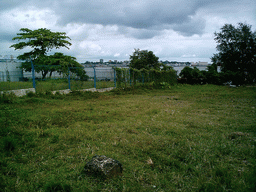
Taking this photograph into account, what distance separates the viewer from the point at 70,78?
13086mm

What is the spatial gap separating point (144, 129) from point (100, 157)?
196 cm

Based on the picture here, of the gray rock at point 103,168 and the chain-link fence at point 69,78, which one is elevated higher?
the chain-link fence at point 69,78

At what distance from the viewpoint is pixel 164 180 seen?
92.4 inches

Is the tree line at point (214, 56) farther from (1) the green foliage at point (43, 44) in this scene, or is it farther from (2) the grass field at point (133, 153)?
(2) the grass field at point (133, 153)

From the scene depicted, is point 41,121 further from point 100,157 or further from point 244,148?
point 244,148

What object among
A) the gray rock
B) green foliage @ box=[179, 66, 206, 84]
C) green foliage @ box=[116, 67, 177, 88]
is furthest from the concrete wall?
green foliage @ box=[179, 66, 206, 84]

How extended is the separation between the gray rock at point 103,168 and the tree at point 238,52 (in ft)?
91.1

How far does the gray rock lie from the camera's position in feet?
7.86

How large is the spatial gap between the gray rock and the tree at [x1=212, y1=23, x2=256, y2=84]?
2778 centimetres

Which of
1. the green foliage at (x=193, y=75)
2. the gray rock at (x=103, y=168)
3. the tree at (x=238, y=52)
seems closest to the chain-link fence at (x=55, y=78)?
the gray rock at (x=103, y=168)

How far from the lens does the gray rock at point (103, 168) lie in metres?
2.40

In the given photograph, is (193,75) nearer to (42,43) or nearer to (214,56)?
(214,56)

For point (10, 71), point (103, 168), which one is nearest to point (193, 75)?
point (10, 71)

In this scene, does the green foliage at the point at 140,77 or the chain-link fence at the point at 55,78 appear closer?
the chain-link fence at the point at 55,78
